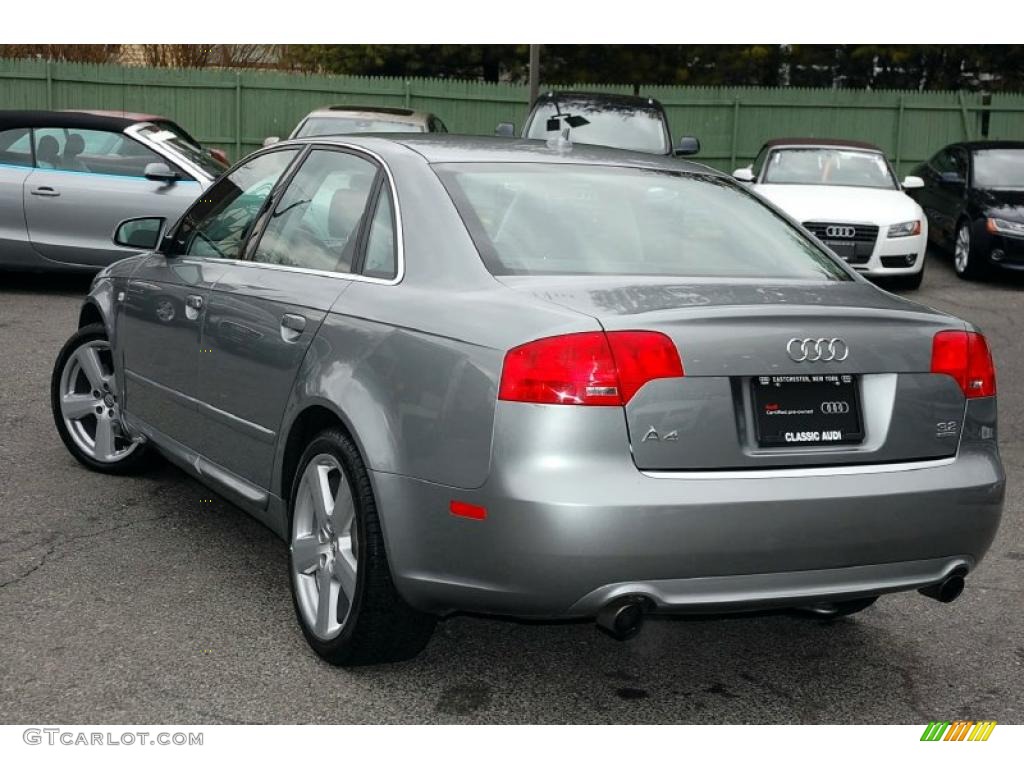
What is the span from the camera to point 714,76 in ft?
120

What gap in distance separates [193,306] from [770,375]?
246 centimetres

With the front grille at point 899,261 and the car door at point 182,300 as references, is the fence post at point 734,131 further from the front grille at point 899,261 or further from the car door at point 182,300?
the car door at point 182,300

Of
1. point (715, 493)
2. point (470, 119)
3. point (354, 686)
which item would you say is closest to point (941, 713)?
point (715, 493)

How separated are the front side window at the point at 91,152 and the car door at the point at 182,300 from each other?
668 centimetres

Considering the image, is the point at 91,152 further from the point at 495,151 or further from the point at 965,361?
the point at 965,361

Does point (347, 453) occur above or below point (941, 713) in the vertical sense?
above

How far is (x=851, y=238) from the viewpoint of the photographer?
14.1 metres

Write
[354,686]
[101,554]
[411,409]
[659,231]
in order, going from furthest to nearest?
[101,554] < [659,231] < [354,686] < [411,409]

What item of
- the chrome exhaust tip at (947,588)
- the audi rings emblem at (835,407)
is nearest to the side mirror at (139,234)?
the audi rings emblem at (835,407)

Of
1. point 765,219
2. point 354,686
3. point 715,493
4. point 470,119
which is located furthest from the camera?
point 470,119

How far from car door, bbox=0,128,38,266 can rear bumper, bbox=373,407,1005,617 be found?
933 cm

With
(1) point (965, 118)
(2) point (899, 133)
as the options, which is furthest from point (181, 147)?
(1) point (965, 118)

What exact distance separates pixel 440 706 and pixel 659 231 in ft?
5.31

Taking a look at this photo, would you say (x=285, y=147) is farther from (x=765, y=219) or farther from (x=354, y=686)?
(x=354, y=686)
